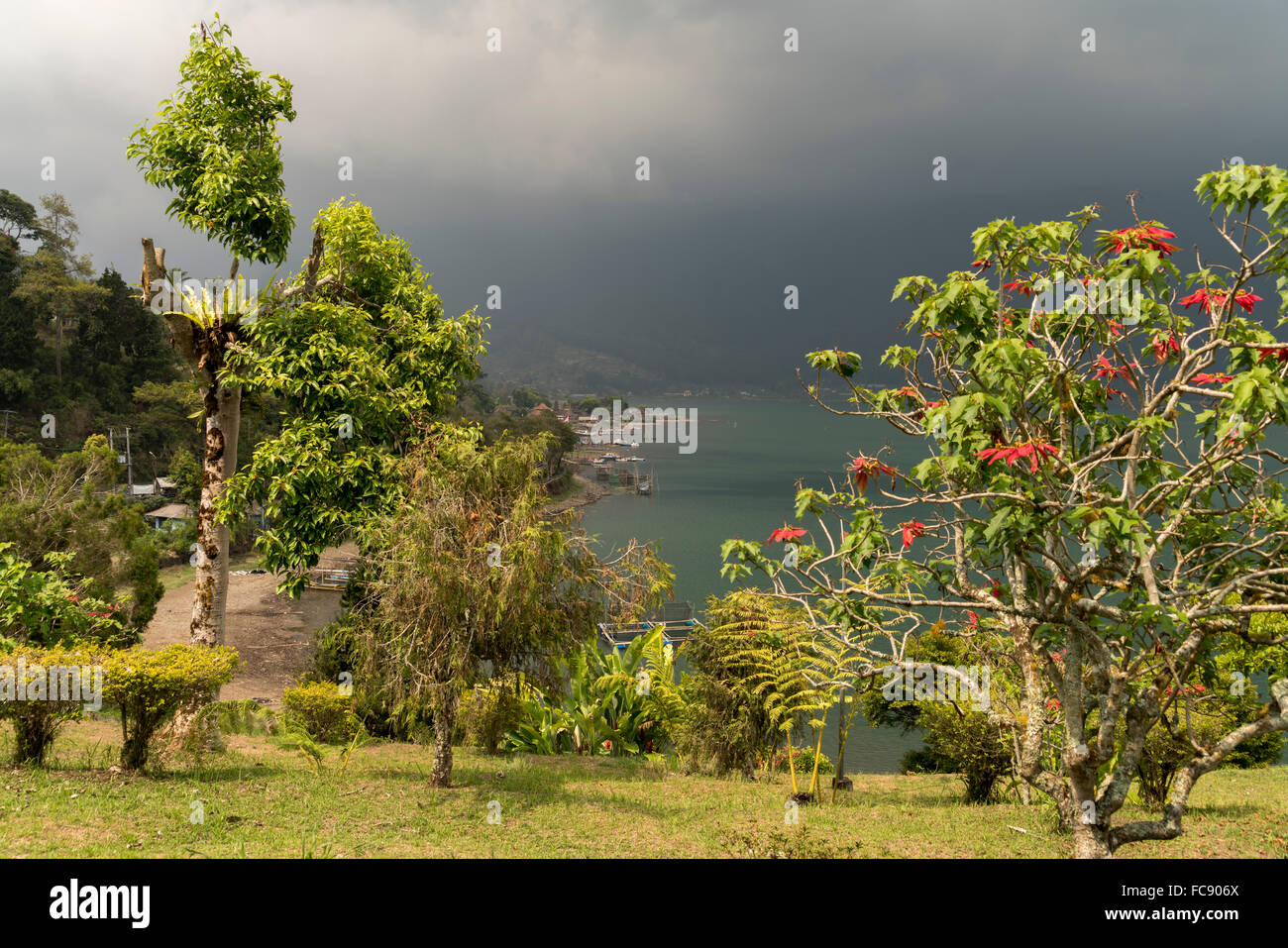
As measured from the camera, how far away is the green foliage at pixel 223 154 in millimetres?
12492

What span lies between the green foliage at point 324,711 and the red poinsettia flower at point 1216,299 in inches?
541

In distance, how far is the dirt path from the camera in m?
24.7

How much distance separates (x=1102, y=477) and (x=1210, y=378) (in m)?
1.18

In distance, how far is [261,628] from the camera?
3116cm

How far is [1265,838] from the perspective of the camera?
827 cm

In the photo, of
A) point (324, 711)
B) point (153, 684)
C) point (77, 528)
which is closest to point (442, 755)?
point (153, 684)

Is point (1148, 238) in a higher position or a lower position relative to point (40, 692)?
higher

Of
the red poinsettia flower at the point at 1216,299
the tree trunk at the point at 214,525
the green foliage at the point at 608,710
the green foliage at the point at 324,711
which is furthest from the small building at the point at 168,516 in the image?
the red poinsettia flower at the point at 1216,299

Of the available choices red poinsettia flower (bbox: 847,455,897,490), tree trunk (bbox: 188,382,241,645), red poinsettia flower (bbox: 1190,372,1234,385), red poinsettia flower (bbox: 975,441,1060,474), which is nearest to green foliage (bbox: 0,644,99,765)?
tree trunk (bbox: 188,382,241,645)

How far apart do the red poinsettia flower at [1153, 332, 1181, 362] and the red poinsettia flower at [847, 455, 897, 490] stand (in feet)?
7.46

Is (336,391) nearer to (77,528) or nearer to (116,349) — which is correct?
(77,528)

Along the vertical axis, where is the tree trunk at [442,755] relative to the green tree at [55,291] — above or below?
below

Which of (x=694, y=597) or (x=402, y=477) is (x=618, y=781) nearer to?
(x=402, y=477)

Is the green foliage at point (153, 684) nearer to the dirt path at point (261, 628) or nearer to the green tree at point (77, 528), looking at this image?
the green tree at point (77, 528)
